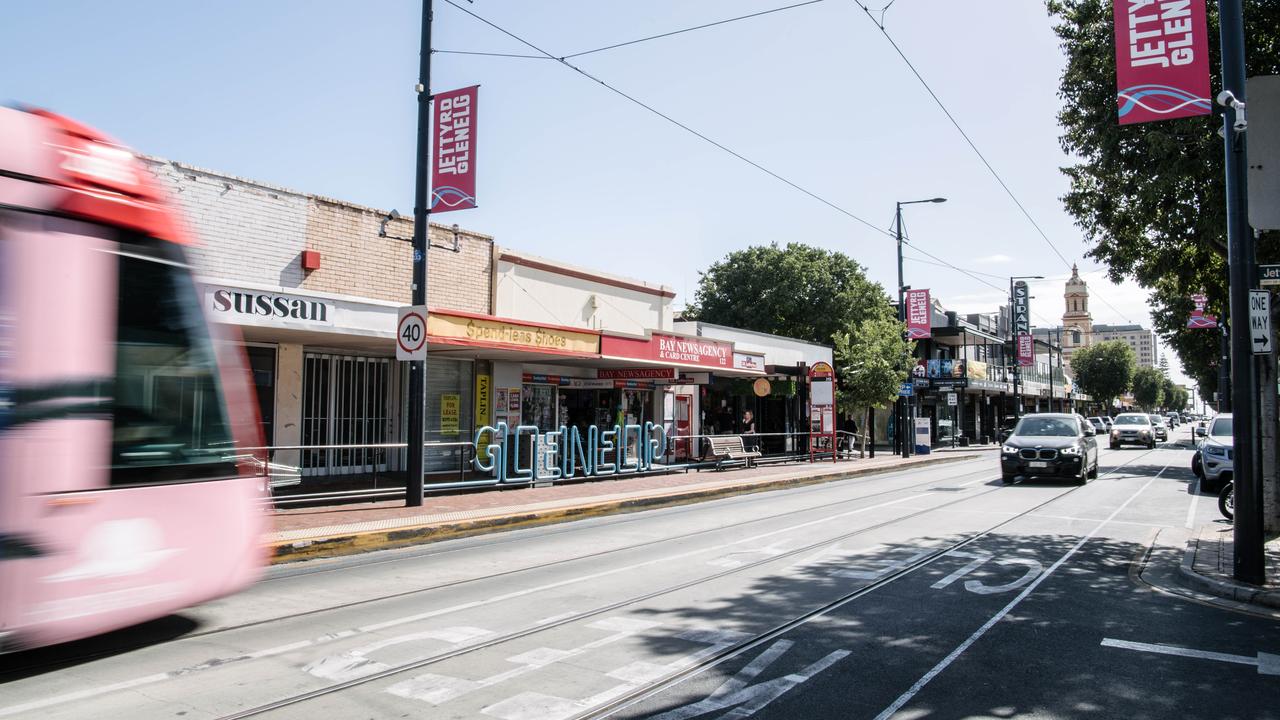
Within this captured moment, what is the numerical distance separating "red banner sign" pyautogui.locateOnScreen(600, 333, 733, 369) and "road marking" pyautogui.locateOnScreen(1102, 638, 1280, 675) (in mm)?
14069

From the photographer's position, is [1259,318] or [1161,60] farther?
[1161,60]

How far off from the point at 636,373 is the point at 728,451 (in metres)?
3.60

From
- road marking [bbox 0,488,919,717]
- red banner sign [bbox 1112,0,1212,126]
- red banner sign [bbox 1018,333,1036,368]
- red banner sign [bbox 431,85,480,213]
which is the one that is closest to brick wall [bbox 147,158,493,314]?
red banner sign [bbox 431,85,480,213]

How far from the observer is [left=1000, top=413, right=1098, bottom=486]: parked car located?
18.4 m

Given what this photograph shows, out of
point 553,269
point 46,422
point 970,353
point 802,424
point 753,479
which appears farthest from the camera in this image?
point 970,353

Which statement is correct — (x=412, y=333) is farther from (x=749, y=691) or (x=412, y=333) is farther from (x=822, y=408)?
(x=822, y=408)

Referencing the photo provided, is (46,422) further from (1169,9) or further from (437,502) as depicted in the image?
(1169,9)

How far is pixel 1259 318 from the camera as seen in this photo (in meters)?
7.74

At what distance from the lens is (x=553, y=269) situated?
70.5ft

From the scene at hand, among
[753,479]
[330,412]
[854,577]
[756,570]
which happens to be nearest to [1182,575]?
[854,577]

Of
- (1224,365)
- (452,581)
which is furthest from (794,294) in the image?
(452,581)

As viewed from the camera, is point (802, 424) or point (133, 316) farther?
point (802, 424)

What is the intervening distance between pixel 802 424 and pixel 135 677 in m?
31.7

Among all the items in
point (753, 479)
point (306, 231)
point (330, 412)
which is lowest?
point (753, 479)
